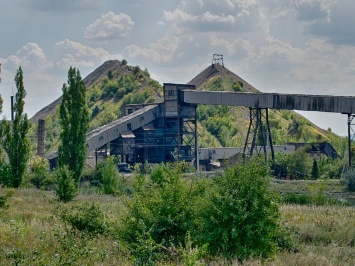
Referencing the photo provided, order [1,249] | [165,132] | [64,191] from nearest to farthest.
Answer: [1,249] → [64,191] → [165,132]

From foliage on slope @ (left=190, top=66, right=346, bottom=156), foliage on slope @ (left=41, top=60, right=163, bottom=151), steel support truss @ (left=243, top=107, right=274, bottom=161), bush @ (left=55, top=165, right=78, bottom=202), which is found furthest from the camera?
foliage on slope @ (left=41, top=60, right=163, bottom=151)

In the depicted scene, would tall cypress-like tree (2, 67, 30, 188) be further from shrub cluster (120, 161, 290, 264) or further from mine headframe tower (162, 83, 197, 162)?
shrub cluster (120, 161, 290, 264)

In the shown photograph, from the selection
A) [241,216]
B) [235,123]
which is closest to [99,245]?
[241,216]

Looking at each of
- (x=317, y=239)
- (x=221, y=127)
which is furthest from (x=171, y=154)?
(x=317, y=239)

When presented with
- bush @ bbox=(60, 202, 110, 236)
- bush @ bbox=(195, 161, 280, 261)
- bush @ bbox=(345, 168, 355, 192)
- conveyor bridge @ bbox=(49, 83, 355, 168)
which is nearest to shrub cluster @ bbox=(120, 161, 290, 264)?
bush @ bbox=(195, 161, 280, 261)

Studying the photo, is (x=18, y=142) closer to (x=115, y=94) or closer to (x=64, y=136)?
(x=64, y=136)

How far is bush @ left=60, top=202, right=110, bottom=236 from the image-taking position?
13.7 meters

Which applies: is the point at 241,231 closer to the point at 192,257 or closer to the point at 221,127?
the point at 192,257

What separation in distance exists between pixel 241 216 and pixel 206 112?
8214 centimetres

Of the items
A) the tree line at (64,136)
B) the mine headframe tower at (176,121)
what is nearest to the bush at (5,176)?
the tree line at (64,136)

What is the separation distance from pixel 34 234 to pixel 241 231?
5203mm

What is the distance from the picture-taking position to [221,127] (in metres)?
85.9

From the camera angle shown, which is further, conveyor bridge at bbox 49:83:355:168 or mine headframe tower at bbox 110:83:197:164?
mine headframe tower at bbox 110:83:197:164

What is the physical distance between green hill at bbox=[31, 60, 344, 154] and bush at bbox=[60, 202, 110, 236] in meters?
63.8
